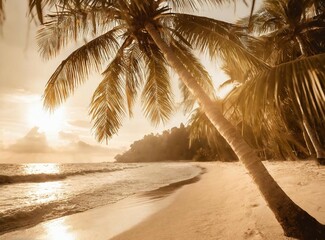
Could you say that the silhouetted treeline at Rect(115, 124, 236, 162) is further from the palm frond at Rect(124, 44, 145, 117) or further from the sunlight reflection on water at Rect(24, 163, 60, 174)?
the palm frond at Rect(124, 44, 145, 117)

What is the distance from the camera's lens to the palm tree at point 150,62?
335 cm

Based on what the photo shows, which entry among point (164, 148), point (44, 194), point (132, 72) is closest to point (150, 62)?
point (132, 72)

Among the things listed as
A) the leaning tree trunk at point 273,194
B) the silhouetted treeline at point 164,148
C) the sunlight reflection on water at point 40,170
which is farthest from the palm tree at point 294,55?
the silhouetted treeline at point 164,148

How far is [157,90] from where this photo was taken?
283 inches

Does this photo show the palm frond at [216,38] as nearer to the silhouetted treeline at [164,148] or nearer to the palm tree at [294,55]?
the palm tree at [294,55]

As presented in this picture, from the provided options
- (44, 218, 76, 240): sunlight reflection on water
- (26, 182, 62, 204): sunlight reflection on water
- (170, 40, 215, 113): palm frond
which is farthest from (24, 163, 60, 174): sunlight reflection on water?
(170, 40, 215, 113): palm frond

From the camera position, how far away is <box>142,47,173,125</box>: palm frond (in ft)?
22.2

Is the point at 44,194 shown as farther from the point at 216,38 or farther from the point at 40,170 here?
the point at 40,170

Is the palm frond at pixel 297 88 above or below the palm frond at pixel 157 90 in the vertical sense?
below

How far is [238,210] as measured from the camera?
488cm

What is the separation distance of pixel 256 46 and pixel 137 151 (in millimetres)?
110073

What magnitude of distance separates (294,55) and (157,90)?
9113mm

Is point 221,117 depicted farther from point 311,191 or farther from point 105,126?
point 105,126

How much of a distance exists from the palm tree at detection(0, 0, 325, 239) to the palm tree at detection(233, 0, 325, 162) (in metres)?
0.94
